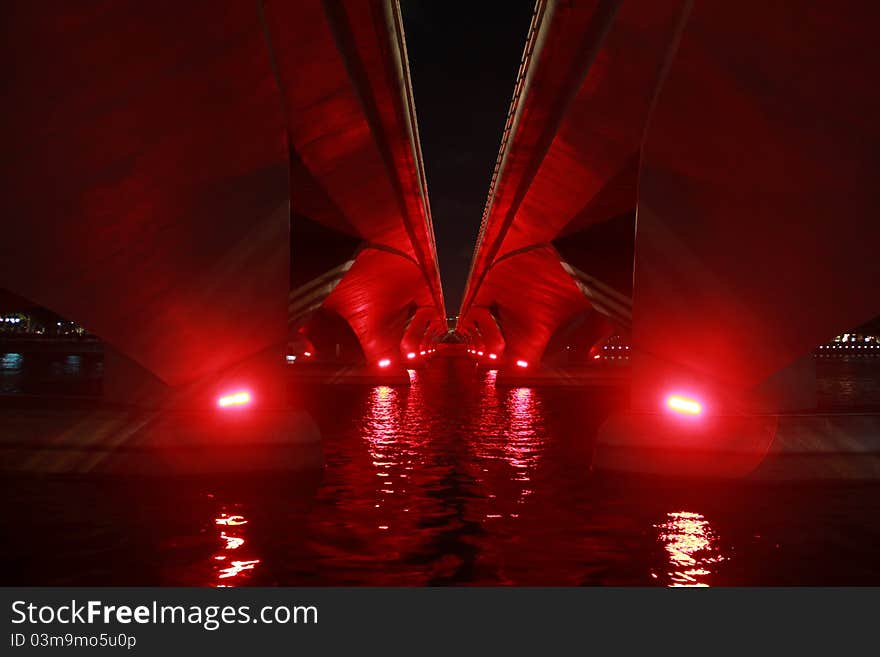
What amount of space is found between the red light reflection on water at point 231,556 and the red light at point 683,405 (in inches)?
338

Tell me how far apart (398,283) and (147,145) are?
124ft

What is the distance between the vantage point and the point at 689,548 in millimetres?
10633

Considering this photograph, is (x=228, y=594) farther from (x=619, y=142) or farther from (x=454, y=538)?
(x=619, y=142)

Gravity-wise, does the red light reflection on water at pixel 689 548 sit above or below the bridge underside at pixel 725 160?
below

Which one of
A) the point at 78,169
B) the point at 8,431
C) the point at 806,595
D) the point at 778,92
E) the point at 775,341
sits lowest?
the point at 806,595

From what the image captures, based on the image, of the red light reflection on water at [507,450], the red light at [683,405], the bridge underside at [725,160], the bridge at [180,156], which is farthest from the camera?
the red light at [683,405]

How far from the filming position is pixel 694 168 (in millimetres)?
15242

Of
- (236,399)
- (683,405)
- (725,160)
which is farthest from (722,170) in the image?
(236,399)

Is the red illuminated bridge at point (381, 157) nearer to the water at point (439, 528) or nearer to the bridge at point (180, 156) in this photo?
the bridge at point (180, 156)

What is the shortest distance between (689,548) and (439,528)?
3091mm

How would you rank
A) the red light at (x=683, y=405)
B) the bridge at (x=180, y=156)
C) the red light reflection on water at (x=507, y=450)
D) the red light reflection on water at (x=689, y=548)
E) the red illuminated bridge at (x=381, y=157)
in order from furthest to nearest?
the red light at (x=683, y=405), the red light reflection on water at (x=507, y=450), the red illuminated bridge at (x=381, y=157), the bridge at (x=180, y=156), the red light reflection on water at (x=689, y=548)

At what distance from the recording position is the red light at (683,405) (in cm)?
1683

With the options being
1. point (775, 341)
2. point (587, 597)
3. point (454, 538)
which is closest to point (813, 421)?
point (775, 341)

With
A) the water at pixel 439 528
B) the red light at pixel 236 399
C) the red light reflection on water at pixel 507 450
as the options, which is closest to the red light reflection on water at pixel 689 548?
the water at pixel 439 528
